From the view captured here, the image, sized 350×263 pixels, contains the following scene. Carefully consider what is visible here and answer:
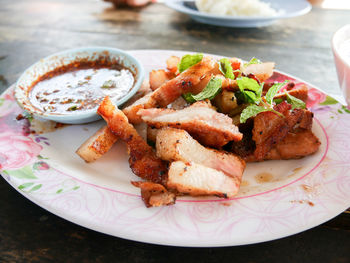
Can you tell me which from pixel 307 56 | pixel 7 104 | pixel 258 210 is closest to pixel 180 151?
pixel 258 210

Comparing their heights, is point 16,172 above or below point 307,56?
above

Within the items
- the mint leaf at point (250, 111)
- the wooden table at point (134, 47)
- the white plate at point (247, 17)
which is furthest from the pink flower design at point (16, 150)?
the white plate at point (247, 17)

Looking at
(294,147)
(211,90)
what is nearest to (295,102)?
(294,147)

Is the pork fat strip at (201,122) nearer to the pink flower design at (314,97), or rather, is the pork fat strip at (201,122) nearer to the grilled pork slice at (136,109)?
the grilled pork slice at (136,109)

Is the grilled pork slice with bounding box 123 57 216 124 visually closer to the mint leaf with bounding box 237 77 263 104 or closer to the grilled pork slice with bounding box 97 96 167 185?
the grilled pork slice with bounding box 97 96 167 185

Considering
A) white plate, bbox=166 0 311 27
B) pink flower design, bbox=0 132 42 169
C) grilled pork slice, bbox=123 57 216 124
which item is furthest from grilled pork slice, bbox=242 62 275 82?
white plate, bbox=166 0 311 27

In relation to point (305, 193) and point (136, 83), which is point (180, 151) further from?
point (136, 83)

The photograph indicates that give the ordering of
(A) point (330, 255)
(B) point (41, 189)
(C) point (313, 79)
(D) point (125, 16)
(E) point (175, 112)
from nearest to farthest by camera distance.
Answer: (A) point (330, 255)
(B) point (41, 189)
(E) point (175, 112)
(C) point (313, 79)
(D) point (125, 16)
